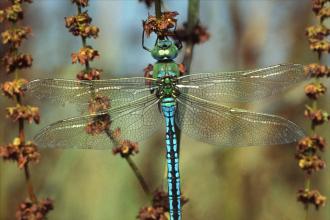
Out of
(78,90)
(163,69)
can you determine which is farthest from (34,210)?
(163,69)

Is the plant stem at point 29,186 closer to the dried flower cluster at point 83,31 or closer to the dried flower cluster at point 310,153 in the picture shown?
the dried flower cluster at point 83,31

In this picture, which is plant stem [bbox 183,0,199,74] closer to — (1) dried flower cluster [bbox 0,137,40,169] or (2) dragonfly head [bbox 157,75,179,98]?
(2) dragonfly head [bbox 157,75,179,98]

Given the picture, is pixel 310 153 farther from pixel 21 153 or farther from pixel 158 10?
pixel 21 153

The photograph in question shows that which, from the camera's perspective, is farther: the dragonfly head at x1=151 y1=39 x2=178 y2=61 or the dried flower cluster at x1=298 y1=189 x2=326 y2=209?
the dragonfly head at x1=151 y1=39 x2=178 y2=61

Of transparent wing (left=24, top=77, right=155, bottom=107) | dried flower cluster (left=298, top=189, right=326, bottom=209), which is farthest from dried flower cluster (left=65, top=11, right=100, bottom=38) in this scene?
dried flower cluster (left=298, top=189, right=326, bottom=209)

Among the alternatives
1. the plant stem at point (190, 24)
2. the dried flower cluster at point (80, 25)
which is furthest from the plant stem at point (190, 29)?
the dried flower cluster at point (80, 25)

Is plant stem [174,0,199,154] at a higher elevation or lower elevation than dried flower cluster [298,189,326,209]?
higher
